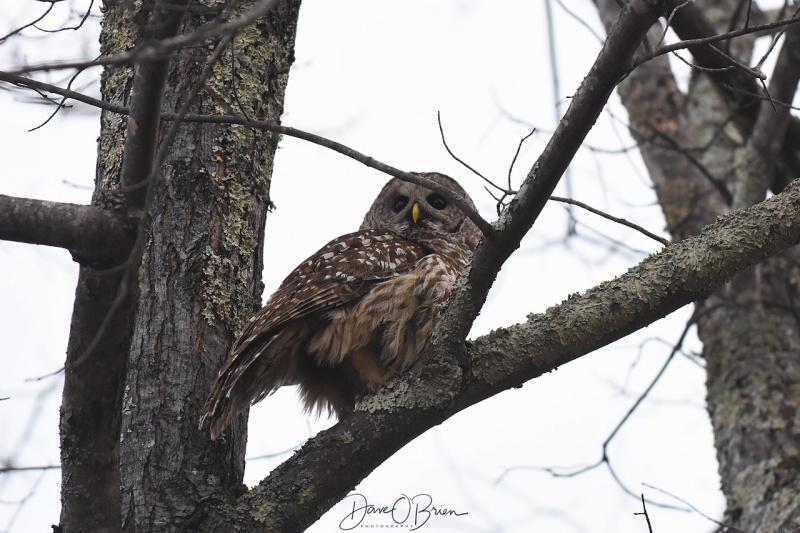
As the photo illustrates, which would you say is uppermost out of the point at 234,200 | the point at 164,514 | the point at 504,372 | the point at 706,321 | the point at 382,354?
the point at 706,321

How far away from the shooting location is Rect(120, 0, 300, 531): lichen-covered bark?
8.82 ft

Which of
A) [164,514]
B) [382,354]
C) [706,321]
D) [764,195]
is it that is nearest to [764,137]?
[764,195]

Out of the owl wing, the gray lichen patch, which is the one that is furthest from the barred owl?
the gray lichen patch

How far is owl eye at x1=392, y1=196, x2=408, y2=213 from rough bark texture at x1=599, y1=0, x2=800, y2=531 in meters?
1.64

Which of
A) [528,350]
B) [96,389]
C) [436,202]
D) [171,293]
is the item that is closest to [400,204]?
[436,202]

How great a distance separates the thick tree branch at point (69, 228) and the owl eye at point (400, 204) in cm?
306

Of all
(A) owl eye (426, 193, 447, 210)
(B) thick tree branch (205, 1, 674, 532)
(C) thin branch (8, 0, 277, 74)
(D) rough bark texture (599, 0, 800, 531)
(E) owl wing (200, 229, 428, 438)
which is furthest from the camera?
(A) owl eye (426, 193, 447, 210)

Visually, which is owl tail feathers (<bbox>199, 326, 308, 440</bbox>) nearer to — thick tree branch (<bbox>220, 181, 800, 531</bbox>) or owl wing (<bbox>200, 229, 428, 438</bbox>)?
owl wing (<bbox>200, 229, 428, 438</bbox>)

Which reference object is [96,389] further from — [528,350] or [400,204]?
[400,204]

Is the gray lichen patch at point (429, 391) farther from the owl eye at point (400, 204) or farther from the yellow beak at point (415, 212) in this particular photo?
the owl eye at point (400, 204)

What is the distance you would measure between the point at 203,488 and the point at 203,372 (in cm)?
41

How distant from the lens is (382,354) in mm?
3314

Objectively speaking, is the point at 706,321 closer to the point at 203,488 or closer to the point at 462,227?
the point at 462,227

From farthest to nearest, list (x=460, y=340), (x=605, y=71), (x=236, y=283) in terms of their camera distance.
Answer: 1. (x=236, y=283)
2. (x=460, y=340)
3. (x=605, y=71)
